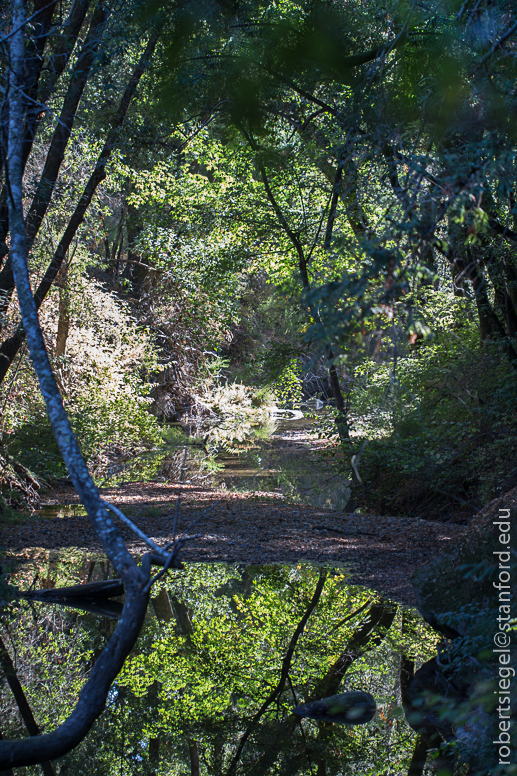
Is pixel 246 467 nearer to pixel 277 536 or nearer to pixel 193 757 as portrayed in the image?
pixel 277 536

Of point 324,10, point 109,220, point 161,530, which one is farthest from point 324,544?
point 109,220

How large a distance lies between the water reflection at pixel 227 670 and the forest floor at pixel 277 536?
54cm

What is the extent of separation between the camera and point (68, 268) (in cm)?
1454

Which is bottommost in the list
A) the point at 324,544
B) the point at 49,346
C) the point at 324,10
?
the point at 324,544

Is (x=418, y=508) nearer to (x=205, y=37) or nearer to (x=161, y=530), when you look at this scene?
(x=161, y=530)

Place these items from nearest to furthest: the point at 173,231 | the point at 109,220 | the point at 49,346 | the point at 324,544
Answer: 1. the point at 324,544
2. the point at 49,346
3. the point at 173,231
4. the point at 109,220

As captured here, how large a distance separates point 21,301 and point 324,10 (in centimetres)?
691

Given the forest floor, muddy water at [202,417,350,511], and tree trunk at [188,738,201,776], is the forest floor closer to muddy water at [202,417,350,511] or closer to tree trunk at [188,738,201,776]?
muddy water at [202,417,350,511]

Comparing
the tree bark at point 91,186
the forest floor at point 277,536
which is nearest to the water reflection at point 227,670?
the forest floor at point 277,536

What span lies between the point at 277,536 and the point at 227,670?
3.97m

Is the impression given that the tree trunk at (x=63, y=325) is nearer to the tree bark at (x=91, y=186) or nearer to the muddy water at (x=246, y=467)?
the muddy water at (x=246, y=467)

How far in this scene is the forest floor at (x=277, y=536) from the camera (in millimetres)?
7578

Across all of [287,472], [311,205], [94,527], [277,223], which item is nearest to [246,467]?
[287,472]

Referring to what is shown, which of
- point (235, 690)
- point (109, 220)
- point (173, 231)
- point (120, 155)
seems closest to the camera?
point (235, 690)
